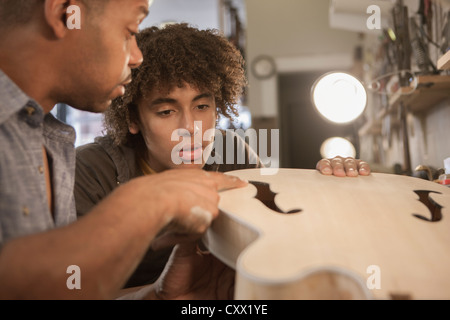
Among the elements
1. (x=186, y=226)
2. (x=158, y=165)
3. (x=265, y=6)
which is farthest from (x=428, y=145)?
(x=265, y=6)

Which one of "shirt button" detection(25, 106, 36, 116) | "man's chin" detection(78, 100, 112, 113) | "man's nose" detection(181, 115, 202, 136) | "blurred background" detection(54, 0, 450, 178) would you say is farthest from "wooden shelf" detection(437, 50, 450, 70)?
"shirt button" detection(25, 106, 36, 116)

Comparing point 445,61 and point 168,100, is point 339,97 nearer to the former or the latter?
point 445,61

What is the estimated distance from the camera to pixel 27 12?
76 cm

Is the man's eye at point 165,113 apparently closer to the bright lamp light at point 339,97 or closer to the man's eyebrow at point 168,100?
the man's eyebrow at point 168,100

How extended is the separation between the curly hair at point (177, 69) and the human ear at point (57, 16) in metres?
0.76

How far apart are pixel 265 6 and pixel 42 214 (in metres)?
5.12

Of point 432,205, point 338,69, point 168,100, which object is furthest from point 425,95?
point 338,69

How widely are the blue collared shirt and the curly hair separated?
0.83 m

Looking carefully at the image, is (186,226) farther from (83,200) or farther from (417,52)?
(417,52)

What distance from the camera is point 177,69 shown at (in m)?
1.55

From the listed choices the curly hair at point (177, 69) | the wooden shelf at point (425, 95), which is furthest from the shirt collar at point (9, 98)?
the wooden shelf at point (425, 95)

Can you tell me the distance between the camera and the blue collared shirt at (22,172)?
62 centimetres

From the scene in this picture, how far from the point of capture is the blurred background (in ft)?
6.24

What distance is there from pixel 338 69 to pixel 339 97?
3788mm
